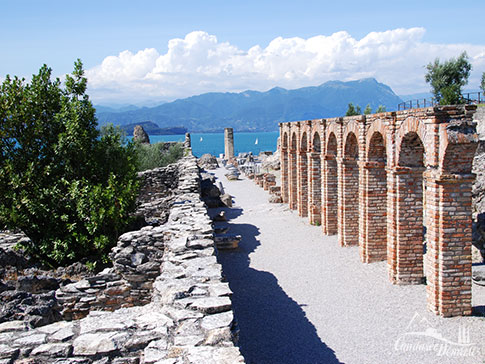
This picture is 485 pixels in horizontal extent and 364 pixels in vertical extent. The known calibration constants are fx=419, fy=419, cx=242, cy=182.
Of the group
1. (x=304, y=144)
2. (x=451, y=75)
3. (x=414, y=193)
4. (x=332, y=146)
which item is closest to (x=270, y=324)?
(x=414, y=193)

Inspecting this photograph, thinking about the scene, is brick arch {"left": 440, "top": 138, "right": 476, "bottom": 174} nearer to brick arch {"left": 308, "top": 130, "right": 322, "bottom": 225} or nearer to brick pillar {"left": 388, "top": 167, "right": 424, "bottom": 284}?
brick pillar {"left": 388, "top": 167, "right": 424, "bottom": 284}

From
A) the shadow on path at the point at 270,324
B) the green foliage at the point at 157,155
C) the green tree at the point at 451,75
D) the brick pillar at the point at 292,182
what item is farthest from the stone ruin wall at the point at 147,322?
the green tree at the point at 451,75

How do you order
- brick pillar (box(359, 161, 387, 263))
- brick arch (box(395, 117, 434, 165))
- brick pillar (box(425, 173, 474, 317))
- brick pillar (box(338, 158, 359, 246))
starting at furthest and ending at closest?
brick pillar (box(338, 158, 359, 246)) < brick pillar (box(359, 161, 387, 263)) < brick arch (box(395, 117, 434, 165)) < brick pillar (box(425, 173, 474, 317))

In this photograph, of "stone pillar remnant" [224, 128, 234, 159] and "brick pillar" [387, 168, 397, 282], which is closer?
"brick pillar" [387, 168, 397, 282]

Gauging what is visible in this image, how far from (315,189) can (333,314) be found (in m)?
8.42

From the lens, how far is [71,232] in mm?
10531

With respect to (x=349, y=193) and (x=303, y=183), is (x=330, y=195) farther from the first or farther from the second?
(x=303, y=183)

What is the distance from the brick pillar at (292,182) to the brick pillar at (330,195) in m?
5.22

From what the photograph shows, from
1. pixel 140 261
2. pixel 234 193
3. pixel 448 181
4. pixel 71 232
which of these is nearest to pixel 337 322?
pixel 448 181

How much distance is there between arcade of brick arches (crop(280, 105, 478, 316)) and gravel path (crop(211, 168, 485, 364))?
22.0 inches

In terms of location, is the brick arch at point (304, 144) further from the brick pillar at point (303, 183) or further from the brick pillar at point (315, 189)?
the brick pillar at point (315, 189)

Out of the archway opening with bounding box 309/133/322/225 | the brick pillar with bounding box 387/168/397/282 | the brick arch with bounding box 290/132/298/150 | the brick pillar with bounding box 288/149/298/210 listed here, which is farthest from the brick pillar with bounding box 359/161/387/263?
the brick arch with bounding box 290/132/298/150

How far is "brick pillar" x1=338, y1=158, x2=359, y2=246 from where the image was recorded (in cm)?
1323

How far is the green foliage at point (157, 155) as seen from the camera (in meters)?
26.3
